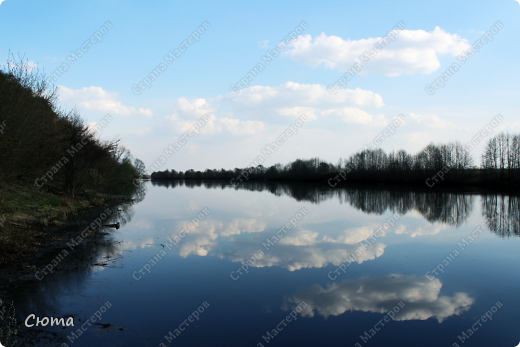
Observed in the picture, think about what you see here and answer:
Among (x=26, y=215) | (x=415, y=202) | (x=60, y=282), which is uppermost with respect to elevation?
(x=415, y=202)

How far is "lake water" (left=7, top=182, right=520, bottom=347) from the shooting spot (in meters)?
4.58

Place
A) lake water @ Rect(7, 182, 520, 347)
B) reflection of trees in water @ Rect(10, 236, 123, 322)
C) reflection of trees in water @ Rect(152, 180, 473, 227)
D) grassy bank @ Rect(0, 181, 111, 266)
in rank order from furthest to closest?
reflection of trees in water @ Rect(152, 180, 473, 227)
grassy bank @ Rect(0, 181, 111, 266)
reflection of trees in water @ Rect(10, 236, 123, 322)
lake water @ Rect(7, 182, 520, 347)

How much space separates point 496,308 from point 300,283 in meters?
3.62

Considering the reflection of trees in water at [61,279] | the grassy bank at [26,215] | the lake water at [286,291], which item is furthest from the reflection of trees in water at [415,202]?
the grassy bank at [26,215]

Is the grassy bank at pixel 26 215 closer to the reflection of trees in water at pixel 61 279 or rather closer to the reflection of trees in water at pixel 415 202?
the reflection of trees in water at pixel 61 279

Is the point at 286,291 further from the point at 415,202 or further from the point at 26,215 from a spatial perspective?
the point at 415,202

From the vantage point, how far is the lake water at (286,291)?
4.58 meters

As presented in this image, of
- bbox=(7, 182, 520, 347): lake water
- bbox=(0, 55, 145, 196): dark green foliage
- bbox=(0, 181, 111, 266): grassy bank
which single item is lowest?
bbox=(7, 182, 520, 347): lake water

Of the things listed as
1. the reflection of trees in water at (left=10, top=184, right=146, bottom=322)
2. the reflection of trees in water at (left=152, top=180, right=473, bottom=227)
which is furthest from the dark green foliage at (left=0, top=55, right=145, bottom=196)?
the reflection of trees in water at (left=152, top=180, right=473, bottom=227)

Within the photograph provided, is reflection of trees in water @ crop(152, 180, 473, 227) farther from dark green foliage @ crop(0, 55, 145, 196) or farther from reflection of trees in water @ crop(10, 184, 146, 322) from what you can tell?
dark green foliage @ crop(0, 55, 145, 196)

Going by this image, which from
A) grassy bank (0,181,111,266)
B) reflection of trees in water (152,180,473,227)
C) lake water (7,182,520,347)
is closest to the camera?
lake water (7,182,520,347)

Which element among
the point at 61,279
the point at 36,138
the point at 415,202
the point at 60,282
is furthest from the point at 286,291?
the point at 415,202

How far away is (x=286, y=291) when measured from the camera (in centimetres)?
622

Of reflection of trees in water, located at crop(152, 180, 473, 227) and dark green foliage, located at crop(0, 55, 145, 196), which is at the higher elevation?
dark green foliage, located at crop(0, 55, 145, 196)
